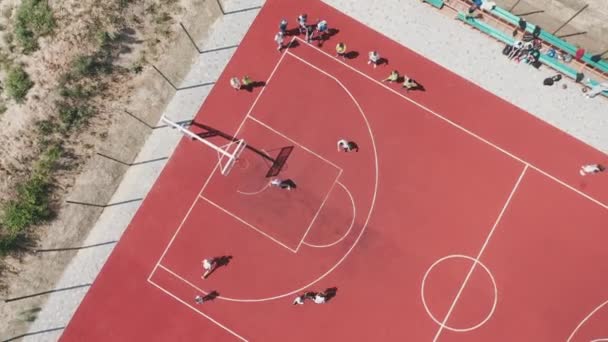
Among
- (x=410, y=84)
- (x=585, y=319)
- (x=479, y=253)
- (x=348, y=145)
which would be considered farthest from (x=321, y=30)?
(x=585, y=319)

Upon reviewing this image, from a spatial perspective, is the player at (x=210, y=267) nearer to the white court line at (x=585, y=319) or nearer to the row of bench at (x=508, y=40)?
the white court line at (x=585, y=319)

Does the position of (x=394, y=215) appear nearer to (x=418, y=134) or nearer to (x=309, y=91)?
(x=418, y=134)

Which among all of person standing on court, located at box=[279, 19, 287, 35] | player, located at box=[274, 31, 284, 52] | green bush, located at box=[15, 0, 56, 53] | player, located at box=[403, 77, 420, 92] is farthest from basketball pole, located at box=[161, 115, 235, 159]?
player, located at box=[403, 77, 420, 92]

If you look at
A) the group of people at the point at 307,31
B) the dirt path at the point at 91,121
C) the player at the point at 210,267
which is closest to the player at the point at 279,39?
the group of people at the point at 307,31

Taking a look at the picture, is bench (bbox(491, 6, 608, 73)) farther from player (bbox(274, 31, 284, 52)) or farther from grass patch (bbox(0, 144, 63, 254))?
grass patch (bbox(0, 144, 63, 254))

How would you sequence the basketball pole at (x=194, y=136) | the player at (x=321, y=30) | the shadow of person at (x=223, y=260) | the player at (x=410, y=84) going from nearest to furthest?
the basketball pole at (x=194, y=136) < the shadow of person at (x=223, y=260) < the player at (x=410, y=84) < the player at (x=321, y=30)

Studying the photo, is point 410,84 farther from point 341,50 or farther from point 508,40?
point 508,40

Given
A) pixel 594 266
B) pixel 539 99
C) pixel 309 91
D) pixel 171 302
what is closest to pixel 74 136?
pixel 171 302
